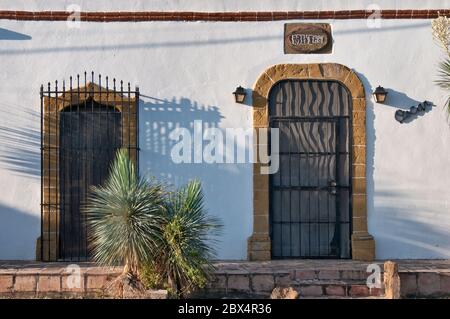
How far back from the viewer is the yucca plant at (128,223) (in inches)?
326

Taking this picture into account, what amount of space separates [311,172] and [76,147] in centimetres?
328

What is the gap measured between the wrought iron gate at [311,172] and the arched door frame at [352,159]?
121mm

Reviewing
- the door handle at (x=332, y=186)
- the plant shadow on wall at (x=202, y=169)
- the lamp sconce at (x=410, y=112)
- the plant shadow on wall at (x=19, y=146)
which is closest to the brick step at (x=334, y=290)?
the plant shadow on wall at (x=202, y=169)

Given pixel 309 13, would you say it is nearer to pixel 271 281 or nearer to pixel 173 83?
pixel 173 83

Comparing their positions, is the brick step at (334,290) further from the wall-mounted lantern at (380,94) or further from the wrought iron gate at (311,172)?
the wall-mounted lantern at (380,94)

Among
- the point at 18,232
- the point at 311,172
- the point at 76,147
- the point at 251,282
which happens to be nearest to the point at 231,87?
the point at 311,172

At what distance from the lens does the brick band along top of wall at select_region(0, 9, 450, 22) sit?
10391 millimetres

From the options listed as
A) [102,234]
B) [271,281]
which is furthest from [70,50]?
[271,281]

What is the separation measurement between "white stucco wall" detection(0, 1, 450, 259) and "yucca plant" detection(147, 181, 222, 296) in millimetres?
1796

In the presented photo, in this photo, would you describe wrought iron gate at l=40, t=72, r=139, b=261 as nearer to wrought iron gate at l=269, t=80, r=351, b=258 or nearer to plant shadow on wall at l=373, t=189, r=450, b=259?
wrought iron gate at l=269, t=80, r=351, b=258

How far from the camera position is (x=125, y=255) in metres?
8.34

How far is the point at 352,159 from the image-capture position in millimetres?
10414

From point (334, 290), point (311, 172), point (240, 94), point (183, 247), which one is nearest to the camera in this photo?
point (183, 247)

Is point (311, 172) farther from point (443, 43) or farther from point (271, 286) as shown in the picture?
point (443, 43)
